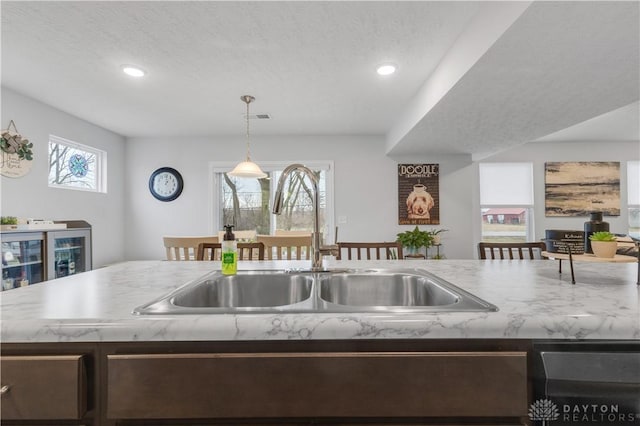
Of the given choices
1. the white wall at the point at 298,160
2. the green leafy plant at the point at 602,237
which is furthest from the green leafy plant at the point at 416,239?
the green leafy plant at the point at 602,237

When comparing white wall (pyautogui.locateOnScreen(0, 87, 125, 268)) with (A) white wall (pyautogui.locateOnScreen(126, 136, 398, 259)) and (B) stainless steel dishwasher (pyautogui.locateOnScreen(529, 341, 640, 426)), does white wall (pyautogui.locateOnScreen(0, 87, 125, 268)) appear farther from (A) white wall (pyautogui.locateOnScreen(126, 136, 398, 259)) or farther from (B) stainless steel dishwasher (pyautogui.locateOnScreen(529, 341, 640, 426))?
(B) stainless steel dishwasher (pyautogui.locateOnScreen(529, 341, 640, 426))

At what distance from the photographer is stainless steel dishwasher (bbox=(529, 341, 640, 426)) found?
60 centimetres

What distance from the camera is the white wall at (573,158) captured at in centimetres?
520

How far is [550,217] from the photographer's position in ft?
17.1

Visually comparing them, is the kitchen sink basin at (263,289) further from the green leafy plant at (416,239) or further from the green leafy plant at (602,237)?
the green leafy plant at (416,239)

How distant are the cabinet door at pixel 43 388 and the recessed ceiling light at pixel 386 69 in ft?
8.27

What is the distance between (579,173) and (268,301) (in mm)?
6267

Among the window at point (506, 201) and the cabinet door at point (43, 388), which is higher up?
the window at point (506, 201)

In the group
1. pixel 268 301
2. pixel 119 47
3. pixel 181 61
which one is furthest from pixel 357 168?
pixel 268 301

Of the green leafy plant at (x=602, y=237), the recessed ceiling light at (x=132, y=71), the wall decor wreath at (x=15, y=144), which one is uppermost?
the recessed ceiling light at (x=132, y=71)

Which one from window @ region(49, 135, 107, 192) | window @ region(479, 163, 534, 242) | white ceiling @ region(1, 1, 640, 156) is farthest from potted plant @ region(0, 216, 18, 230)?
window @ region(479, 163, 534, 242)

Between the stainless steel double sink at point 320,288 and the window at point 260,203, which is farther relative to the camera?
the window at point 260,203

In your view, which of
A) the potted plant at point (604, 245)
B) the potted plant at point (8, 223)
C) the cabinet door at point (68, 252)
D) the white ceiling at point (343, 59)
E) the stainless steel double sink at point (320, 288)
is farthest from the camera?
the cabinet door at point (68, 252)

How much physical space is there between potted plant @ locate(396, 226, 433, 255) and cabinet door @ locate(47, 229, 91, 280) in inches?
143
